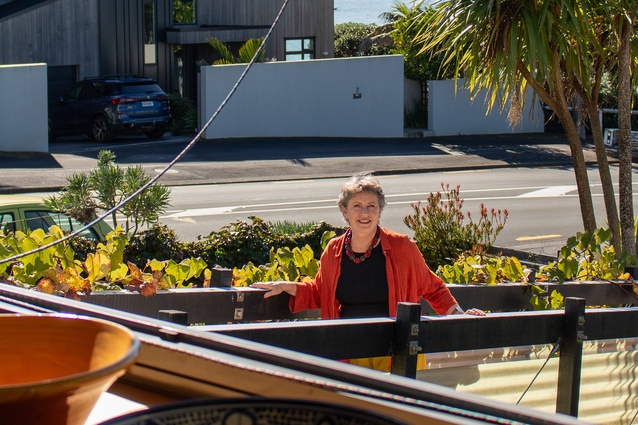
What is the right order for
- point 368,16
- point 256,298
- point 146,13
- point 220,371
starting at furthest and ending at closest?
1. point 368,16
2. point 146,13
3. point 256,298
4. point 220,371

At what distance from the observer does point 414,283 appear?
4.49 meters

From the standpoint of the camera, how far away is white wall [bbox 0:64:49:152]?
2319 centimetres

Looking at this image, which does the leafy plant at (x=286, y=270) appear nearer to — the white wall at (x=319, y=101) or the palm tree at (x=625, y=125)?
the palm tree at (x=625, y=125)

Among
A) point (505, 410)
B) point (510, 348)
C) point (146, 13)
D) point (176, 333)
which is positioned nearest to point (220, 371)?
point (176, 333)

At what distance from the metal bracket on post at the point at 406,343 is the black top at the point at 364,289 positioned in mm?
1120

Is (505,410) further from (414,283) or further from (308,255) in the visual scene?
(308,255)

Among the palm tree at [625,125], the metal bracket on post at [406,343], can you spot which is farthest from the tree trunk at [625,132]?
the metal bracket on post at [406,343]

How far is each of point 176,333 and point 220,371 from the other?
0.26m

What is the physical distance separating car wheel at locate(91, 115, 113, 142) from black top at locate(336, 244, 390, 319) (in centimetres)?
2204

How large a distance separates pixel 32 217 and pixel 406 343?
18.6 ft

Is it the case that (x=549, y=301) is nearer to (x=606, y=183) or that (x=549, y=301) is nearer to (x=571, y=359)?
(x=571, y=359)

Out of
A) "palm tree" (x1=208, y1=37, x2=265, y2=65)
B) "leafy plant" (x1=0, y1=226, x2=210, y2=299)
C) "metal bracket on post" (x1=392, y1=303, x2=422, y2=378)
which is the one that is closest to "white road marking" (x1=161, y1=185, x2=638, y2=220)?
"palm tree" (x1=208, y1=37, x2=265, y2=65)

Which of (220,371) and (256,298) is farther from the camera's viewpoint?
(256,298)

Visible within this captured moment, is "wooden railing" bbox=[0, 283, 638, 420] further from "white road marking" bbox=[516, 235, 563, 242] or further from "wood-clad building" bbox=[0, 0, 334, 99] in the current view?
"wood-clad building" bbox=[0, 0, 334, 99]
